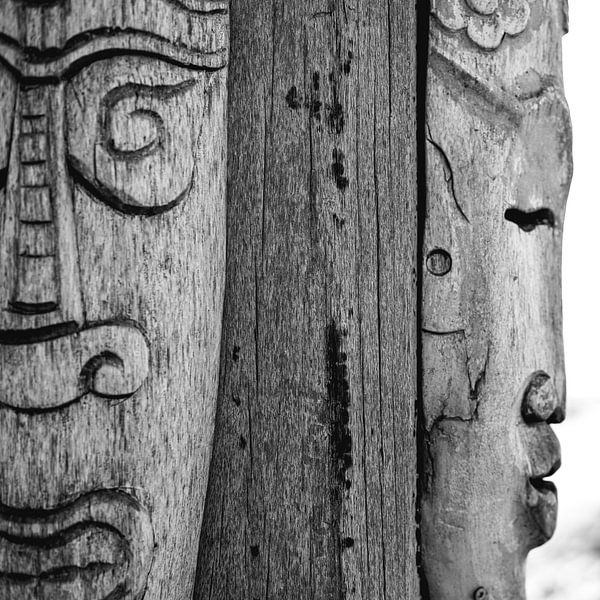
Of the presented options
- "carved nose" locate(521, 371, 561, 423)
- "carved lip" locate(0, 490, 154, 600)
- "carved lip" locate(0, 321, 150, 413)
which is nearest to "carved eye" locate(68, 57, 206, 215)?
"carved lip" locate(0, 321, 150, 413)

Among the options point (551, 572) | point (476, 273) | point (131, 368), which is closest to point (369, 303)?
point (476, 273)

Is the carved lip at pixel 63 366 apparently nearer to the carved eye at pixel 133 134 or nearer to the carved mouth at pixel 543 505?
the carved eye at pixel 133 134

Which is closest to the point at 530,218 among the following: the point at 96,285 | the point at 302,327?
the point at 302,327

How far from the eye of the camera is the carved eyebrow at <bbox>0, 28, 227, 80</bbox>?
4.48 ft

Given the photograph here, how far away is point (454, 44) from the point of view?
1752 millimetres

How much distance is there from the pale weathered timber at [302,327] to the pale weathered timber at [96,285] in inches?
9.6

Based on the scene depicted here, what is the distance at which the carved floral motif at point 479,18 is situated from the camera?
5.73 ft

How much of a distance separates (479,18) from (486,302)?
0.63 meters

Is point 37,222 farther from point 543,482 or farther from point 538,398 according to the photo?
point 543,482

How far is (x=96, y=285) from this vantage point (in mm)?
1401

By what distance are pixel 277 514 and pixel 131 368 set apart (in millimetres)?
506

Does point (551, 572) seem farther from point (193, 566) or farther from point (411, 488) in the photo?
point (193, 566)

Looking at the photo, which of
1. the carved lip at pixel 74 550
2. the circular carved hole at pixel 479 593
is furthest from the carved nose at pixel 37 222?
the circular carved hole at pixel 479 593

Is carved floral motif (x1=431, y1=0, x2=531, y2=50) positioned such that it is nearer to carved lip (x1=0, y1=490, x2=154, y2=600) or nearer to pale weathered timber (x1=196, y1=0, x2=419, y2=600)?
pale weathered timber (x1=196, y1=0, x2=419, y2=600)
